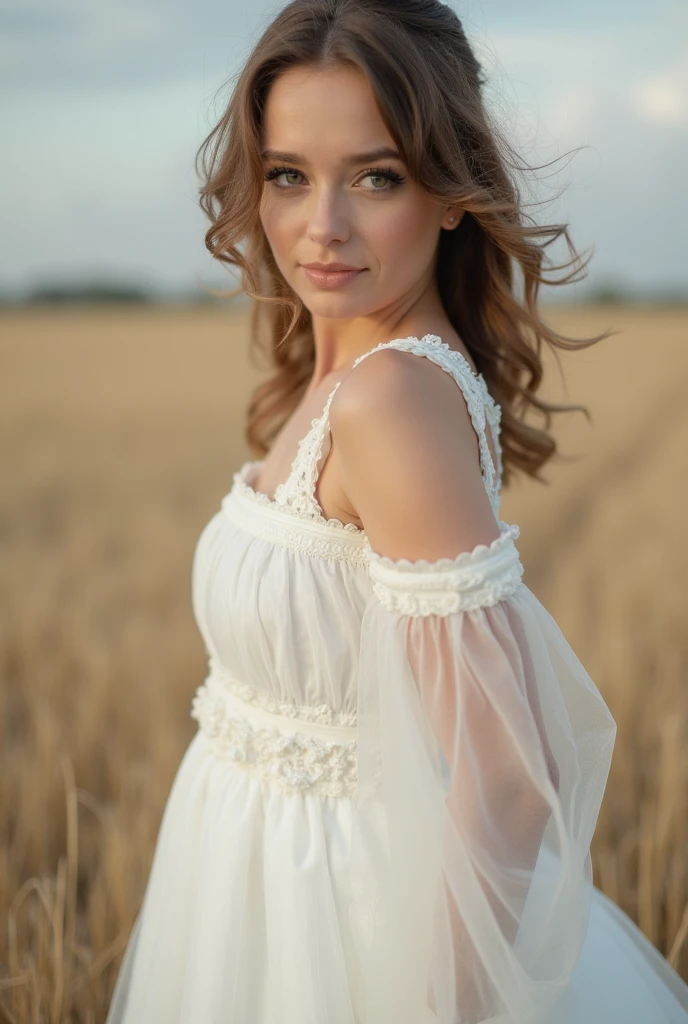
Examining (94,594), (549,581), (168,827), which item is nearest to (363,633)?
(168,827)

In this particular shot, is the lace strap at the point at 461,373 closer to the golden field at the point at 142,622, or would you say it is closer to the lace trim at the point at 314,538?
the lace trim at the point at 314,538

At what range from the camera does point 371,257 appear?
1.24 metres

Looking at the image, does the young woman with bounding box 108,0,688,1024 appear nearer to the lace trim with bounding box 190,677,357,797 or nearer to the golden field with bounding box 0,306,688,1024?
the lace trim with bounding box 190,677,357,797

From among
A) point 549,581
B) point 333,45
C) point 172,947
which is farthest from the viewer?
point 549,581

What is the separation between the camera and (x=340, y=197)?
1206mm

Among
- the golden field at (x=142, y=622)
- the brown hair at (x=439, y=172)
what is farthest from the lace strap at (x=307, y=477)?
the golden field at (x=142, y=622)

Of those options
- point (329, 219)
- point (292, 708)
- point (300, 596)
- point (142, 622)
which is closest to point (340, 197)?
point (329, 219)

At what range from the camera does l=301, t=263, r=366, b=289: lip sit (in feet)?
4.08

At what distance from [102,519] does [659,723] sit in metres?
3.90

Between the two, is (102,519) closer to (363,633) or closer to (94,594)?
(94,594)

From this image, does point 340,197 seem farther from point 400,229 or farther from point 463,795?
point 463,795

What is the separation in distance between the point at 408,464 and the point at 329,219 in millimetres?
391

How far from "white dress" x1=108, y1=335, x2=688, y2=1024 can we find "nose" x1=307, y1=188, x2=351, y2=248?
0.19m

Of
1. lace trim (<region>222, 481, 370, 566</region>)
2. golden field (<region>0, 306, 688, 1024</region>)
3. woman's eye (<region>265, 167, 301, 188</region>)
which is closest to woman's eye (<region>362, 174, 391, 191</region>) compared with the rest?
woman's eye (<region>265, 167, 301, 188</region>)
